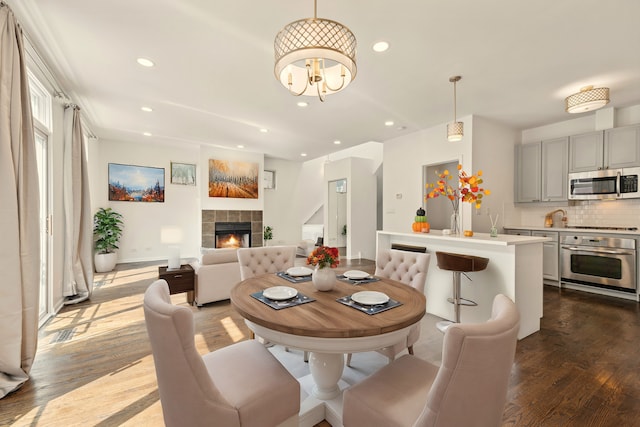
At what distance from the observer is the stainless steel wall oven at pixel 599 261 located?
393 cm

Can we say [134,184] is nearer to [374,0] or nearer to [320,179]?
[320,179]

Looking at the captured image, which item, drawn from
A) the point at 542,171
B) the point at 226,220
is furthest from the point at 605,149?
the point at 226,220

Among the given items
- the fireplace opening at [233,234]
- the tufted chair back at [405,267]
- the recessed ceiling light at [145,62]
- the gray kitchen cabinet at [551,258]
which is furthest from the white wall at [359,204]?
the recessed ceiling light at [145,62]

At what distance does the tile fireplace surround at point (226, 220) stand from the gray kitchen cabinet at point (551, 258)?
6.22m

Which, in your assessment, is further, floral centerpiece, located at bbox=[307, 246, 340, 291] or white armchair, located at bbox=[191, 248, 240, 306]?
white armchair, located at bbox=[191, 248, 240, 306]

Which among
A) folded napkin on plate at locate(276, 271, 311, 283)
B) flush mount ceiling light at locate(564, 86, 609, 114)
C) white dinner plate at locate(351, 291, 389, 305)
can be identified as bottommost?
folded napkin on plate at locate(276, 271, 311, 283)

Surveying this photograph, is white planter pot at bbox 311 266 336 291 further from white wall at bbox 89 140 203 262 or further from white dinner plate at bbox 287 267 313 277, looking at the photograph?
white wall at bbox 89 140 203 262

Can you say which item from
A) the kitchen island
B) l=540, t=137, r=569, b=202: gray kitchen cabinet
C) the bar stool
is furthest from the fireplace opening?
l=540, t=137, r=569, b=202: gray kitchen cabinet

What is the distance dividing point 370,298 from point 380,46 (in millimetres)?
2392

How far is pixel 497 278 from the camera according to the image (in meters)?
2.86

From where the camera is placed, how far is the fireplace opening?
23.4ft

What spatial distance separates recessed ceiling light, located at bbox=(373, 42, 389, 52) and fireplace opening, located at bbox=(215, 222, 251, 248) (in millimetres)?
5677

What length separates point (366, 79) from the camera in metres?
3.35

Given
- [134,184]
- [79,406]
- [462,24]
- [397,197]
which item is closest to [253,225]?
[134,184]
